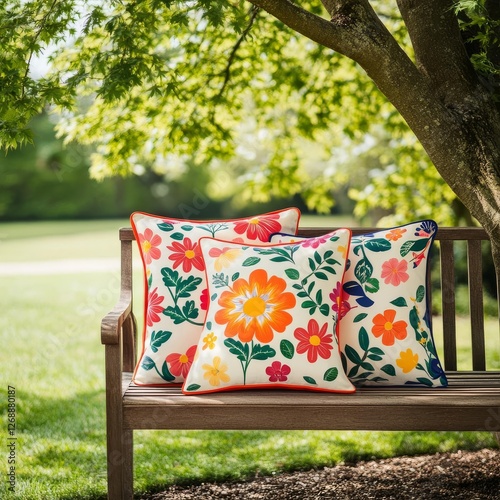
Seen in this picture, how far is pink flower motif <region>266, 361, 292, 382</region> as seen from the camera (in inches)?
91.9

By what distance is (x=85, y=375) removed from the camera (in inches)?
210

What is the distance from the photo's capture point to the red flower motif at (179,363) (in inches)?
99.1

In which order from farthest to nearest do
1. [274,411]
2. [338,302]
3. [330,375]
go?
[338,302] → [330,375] → [274,411]

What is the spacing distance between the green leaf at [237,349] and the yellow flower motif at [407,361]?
531mm

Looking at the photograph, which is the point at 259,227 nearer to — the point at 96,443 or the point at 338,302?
the point at 338,302

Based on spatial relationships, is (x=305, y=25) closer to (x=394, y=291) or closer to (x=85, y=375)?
(x=394, y=291)

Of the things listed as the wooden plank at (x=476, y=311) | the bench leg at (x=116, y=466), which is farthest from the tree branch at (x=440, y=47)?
the bench leg at (x=116, y=466)

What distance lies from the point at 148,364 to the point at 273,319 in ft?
1.57

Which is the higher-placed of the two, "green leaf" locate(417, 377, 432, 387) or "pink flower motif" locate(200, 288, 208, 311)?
"pink flower motif" locate(200, 288, 208, 311)

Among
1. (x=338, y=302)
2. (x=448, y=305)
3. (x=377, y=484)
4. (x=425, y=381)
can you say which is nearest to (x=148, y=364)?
(x=338, y=302)

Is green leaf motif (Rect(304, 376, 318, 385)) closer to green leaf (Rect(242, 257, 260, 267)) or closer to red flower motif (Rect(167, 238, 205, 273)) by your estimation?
green leaf (Rect(242, 257, 260, 267))

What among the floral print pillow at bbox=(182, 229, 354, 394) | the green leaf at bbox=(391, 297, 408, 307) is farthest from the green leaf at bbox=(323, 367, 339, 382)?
the green leaf at bbox=(391, 297, 408, 307)

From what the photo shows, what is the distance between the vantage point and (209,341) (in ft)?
7.82

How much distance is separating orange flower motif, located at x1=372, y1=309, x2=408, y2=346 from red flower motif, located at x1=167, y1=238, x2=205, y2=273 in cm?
64
